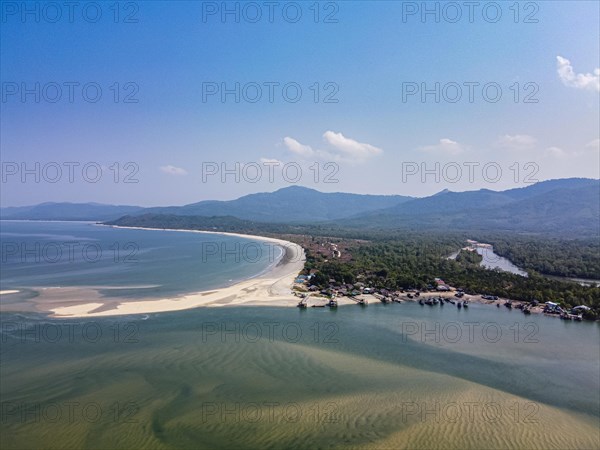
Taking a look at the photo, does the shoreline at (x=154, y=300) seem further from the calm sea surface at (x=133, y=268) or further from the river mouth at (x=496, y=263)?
the river mouth at (x=496, y=263)

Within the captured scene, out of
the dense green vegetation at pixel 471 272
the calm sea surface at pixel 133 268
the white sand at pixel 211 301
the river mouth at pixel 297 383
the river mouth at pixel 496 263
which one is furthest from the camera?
the river mouth at pixel 496 263

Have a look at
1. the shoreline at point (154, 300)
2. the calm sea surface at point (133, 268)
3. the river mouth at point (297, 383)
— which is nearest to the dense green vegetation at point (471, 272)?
the shoreline at point (154, 300)

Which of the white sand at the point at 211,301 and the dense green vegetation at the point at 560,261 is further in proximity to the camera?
the dense green vegetation at the point at 560,261

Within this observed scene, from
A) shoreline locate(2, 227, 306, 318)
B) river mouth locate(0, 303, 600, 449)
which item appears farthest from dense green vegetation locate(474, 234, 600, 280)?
shoreline locate(2, 227, 306, 318)

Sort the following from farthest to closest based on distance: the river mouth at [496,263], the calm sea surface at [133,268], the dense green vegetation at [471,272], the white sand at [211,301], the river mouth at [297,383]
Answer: the river mouth at [496,263]
the calm sea surface at [133,268]
the dense green vegetation at [471,272]
the white sand at [211,301]
the river mouth at [297,383]

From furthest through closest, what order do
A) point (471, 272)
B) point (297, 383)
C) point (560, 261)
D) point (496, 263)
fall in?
point (496, 263) < point (560, 261) < point (471, 272) < point (297, 383)

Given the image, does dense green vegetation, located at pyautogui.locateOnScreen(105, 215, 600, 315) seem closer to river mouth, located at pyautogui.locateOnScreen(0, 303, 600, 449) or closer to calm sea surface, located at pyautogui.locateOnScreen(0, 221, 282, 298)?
river mouth, located at pyautogui.locateOnScreen(0, 303, 600, 449)

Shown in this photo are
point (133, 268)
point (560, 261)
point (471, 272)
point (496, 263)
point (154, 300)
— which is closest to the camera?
point (154, 300)

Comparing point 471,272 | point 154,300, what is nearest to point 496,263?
point 471,272

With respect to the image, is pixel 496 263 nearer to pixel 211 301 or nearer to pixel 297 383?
pixel 211 301

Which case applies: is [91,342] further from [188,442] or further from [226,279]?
[226,279]

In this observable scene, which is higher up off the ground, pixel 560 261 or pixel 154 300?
pixel 560 261
